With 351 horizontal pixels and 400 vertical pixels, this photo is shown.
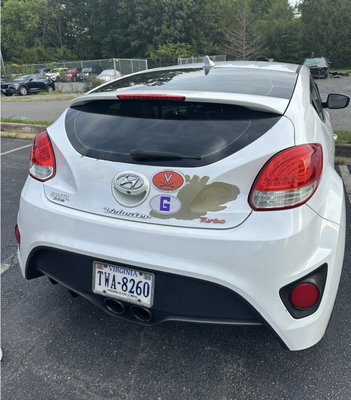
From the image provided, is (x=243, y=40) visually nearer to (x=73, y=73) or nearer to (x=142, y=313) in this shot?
(x=73, y=73)

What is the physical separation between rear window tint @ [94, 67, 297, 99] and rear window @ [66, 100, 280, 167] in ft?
0.65

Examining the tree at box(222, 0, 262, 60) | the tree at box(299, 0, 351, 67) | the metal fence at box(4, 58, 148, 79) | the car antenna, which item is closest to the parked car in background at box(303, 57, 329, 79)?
the metal fence at box(4, 58, 148, 79)

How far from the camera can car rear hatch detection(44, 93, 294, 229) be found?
165cm

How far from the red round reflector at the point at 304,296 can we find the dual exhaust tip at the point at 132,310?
67cm

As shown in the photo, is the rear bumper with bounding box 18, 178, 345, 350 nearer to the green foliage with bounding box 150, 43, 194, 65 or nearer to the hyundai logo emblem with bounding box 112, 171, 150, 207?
the hyundai logo emblem with bounding box 112, 171, 150, 207

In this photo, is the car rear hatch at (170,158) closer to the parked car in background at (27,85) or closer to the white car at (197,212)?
the white car at (197,212)

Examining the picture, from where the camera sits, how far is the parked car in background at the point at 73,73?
3535 centimetres

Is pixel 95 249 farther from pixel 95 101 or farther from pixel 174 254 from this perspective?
pixel 95 101

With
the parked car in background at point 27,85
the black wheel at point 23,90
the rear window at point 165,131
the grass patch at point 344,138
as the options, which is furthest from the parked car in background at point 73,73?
the rear window at point 165,131

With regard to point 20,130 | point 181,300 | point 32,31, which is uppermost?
point 32,31

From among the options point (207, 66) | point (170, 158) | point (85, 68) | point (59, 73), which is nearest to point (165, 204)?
point (170, 158)

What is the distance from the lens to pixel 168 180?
1701mm

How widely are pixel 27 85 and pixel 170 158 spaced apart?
1046 inches

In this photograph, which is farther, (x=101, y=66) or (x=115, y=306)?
(x=101, y=66)
